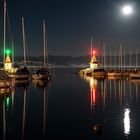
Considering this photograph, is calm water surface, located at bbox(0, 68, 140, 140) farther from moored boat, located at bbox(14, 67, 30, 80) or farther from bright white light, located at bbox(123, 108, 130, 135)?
moored boat, located at bbox(14, 67, 30, 80)

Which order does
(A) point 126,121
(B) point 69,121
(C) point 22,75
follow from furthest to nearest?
1. (C) point 22,75
2. (B) point 69,121
3. (A) point 126,121

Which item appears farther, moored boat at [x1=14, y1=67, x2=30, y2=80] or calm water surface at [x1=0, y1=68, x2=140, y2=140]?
moored boat at [x1=14, y1=67, x2=30, y2=80]

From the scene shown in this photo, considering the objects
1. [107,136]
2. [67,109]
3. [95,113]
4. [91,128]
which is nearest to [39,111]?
[67,109]

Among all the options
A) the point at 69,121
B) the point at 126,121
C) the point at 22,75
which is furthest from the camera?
the point at 22,75

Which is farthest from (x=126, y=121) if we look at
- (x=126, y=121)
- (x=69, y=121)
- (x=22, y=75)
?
(x=22, y=75)

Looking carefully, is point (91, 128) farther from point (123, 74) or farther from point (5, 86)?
point (123, 74)

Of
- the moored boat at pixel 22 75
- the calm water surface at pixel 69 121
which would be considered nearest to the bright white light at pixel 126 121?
the calm water surface at pixel 69 121

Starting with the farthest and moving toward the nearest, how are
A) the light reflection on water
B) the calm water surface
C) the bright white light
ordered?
the light reflection on water
the bright white light
the calm water surface

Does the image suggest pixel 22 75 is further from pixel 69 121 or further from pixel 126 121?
pixel 126 121

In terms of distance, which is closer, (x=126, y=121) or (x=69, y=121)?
(x=126, y=121)

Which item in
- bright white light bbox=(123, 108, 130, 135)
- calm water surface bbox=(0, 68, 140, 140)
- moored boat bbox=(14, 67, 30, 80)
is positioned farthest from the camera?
moored boat bbox=(14, 67, 30, 80)

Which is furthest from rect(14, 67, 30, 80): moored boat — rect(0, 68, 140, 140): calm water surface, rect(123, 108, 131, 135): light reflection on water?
rect(123, 108, 131, 135): light reflection on water

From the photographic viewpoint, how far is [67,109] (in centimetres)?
3588

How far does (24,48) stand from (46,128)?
2533 inches
